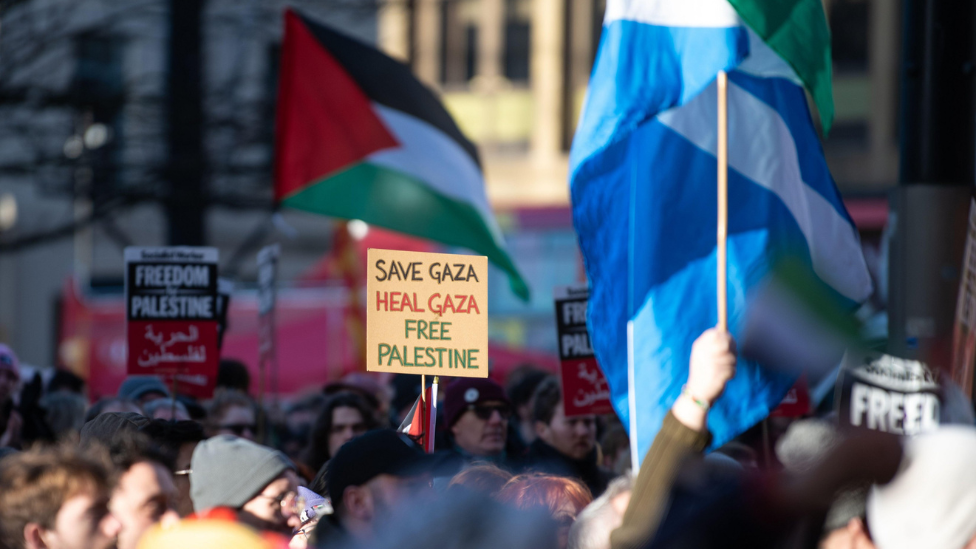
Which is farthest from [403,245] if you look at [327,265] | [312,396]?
[312,396]

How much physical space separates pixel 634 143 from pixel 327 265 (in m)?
14.0

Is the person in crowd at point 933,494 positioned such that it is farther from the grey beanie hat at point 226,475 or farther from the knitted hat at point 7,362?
the knitted hat at point 7,362

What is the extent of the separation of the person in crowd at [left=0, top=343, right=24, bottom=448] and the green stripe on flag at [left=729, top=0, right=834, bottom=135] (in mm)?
4254

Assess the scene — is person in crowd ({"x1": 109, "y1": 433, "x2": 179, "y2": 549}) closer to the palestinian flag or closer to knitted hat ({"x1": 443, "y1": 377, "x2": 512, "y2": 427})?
knitted hat ({"x1": 443, "y1": 377, "x2": 512, "y2": 427})

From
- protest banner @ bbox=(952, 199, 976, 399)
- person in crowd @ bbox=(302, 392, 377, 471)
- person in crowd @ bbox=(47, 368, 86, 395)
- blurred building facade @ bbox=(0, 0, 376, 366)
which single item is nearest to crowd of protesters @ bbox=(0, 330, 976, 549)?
person in crowd @ bbox=(302, 392, 377, 471)

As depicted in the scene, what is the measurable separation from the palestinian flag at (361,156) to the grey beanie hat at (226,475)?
4419 mm

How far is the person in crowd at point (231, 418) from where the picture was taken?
19.8 ft

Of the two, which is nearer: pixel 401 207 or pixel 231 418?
pixel 231 418

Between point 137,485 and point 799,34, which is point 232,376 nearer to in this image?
point 799,34

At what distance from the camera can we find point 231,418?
6.07 meters

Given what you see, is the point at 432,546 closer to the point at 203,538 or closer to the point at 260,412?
the point at 203,538

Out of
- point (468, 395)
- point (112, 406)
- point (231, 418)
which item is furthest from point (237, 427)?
point (468, 395)

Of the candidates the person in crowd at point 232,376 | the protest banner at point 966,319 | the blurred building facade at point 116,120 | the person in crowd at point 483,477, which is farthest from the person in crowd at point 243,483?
the blurred building facade at point 116,120

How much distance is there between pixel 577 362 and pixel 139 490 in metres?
3.25
